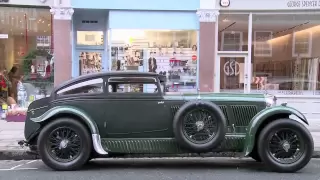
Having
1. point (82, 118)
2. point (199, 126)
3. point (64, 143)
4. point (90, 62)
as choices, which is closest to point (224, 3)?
point (90, 62)

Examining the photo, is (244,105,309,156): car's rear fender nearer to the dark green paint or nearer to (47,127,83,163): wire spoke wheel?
the dark green paint

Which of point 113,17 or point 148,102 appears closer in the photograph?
point 148,102

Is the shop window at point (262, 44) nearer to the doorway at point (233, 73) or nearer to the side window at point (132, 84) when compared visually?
the doorway at point (233, 73)

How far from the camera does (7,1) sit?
42.5 ft

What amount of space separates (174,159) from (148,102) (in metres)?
1.87

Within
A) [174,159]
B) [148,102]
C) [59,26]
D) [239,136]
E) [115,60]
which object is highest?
[59,26]

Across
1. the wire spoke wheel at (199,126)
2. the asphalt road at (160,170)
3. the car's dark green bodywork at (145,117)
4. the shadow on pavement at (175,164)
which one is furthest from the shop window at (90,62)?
the wire spoke wheel at (199,126)

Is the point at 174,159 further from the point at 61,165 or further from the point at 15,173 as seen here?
the point at 15,173

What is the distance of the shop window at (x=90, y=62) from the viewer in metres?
14.2

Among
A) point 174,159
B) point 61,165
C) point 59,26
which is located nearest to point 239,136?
point 174,159

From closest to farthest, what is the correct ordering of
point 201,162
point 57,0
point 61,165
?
point 61,165
point 201,162
point 57,0

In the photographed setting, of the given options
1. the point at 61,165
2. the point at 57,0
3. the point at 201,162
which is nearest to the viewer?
the point at 61,165

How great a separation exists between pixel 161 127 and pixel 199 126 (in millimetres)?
651

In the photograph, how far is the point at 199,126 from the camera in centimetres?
688
